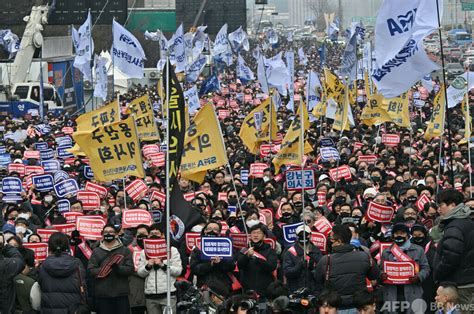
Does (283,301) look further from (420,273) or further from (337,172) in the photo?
(337,172)

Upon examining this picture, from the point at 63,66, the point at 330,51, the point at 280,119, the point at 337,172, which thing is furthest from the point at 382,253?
the point at 330,51

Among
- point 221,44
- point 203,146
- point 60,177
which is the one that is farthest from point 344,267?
point 221,44

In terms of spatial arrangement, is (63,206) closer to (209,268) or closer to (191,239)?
(191,239)

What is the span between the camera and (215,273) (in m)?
11.6

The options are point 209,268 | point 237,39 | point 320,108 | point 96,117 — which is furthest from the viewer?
point 237,39

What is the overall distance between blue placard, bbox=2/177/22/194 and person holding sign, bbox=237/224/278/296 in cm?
667

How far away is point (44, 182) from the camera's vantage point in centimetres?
1848

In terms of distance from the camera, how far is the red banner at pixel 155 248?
1161 centimetres

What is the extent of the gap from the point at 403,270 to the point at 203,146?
3935mm

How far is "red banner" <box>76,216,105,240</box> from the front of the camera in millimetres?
12812

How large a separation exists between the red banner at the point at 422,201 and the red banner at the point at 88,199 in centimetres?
395

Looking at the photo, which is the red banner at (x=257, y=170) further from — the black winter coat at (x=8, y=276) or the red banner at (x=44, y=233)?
the black winter coat at (x=8, y=276)

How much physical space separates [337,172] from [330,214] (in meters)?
3.99

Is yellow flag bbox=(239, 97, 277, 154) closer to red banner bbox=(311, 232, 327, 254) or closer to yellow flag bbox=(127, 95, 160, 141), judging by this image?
yellow flag bbox=(127, 95, 160, 141)
